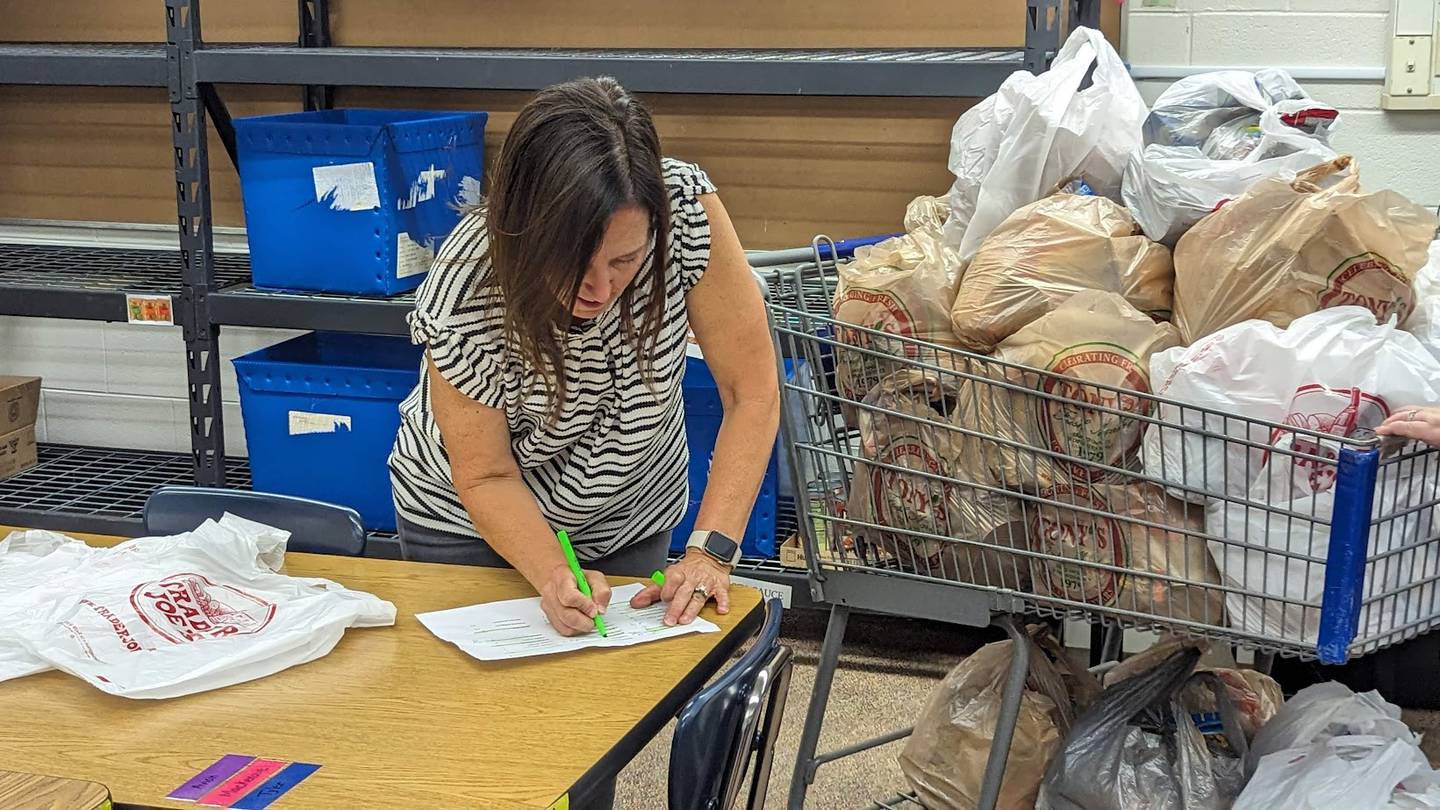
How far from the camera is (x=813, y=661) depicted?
3.19 meters

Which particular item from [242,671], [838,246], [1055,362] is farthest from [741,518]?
[838,246]

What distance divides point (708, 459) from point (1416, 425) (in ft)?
5.72

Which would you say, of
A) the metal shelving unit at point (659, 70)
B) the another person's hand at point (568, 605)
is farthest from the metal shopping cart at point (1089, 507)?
the metal shelving unit at point (659, 70)

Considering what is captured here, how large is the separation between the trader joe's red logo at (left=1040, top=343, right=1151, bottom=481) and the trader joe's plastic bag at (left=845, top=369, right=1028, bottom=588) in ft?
0.38

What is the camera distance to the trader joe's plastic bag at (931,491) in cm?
186

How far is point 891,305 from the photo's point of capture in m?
1.97

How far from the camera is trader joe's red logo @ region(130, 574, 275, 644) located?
Answer: 1.55 m

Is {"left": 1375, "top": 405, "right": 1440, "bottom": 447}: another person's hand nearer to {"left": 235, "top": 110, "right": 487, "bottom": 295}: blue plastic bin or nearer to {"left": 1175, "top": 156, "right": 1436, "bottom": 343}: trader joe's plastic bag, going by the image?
{"left": 1175, "top": 156, "right": 1436, "bottom": 343}: trader joe's plastic bag

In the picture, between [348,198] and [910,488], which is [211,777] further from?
A: [348,198]

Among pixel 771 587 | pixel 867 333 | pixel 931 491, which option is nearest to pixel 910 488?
pixel 931 491

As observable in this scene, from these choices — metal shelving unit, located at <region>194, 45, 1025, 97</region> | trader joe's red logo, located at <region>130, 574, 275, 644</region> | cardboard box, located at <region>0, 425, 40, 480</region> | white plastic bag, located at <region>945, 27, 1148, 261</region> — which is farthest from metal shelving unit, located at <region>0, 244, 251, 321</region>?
white plastic bag, located at <region>945, 27, 1148, 261</region>

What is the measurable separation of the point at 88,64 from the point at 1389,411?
9.45 feet

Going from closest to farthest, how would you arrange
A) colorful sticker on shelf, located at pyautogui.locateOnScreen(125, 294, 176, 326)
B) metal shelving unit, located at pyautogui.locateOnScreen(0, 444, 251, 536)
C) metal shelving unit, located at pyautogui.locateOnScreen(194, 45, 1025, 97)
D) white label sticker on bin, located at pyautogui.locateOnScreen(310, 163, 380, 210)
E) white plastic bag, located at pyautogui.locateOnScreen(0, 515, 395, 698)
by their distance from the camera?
white plastic bag, located at pyautogui.locateOnScreen(0, 515, 395, 698), metal shelving unit, located at pyautogui.locateOnScreen(194, 45, 1025, 97), white label sticker on bin, located at pyautogui.locateOnScreen(310, 163, 380, 210), colorful sticker on shelf, located at pyautogui.locateOnScreen(125, 294, 176, 326), metal shelving unit, located at pyautogui.locateOnScreen(0, 444, 251, 536)

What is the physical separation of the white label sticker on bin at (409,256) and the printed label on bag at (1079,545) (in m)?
1.74
